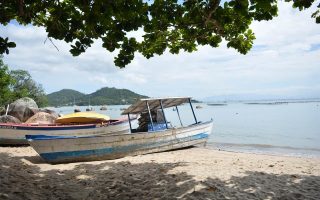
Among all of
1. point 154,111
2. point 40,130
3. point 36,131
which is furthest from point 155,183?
point 36,131

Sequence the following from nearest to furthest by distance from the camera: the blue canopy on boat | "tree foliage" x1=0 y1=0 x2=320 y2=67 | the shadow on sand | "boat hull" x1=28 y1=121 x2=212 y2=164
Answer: "tree foliage" x1=0 y1=0 x2=320 y2=67 → the shadow on sand → "boat hull" x1=28 y1=121 x2=212 y2=164 → the blue canopy on boat

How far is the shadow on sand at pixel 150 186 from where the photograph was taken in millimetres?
7211

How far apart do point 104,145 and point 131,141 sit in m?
1.31

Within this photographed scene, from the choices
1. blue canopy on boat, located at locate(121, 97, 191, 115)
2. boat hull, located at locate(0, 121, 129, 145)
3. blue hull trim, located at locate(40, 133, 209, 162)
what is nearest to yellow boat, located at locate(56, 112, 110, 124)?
boat hull, located at locate(0, 121, 129, 145)

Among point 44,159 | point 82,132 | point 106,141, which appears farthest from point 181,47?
point 82,132

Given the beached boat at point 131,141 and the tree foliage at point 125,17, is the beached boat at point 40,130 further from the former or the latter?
the tree foliage at point 125,17

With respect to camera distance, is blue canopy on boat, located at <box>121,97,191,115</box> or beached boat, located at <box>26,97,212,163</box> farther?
blue canopy on boat, located at <box>121,97,191,115</box>

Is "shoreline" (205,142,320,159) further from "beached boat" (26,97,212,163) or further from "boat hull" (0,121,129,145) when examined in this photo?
"boat hull" (0,121,129,145)

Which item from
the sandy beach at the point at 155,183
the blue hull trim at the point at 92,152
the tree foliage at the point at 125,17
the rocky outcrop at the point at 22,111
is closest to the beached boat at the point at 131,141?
the blue hull trim at the point at 92,152

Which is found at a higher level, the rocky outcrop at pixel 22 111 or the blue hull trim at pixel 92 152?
the rocky outcrop at pixel 22 111

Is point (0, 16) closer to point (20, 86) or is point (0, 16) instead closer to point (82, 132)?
point (82, 132)

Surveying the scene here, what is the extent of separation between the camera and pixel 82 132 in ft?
60.8

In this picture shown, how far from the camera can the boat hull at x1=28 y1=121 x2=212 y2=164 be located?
1289 cm

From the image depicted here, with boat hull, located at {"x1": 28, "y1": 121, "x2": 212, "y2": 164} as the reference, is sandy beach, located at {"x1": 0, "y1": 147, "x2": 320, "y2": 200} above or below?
below
